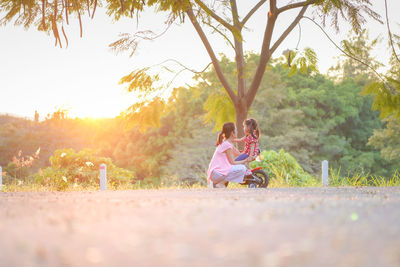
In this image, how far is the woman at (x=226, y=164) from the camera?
8898mm

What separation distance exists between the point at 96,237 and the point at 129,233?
0.57 feet

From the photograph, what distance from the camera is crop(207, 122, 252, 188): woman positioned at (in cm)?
890

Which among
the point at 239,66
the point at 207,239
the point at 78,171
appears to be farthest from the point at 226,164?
the point at 207,239

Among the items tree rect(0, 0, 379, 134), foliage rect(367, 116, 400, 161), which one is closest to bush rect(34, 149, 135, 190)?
tree rect(0, 0, 379, 134)

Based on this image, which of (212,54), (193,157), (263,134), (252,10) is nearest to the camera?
(212,54)

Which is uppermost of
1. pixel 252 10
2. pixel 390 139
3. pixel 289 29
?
pixel 252 10

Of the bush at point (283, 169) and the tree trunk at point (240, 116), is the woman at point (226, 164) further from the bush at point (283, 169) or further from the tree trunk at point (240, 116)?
the bush at point (283, 169)

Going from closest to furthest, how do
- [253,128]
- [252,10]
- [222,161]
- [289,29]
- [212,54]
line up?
[222,161], [253,128], [289,29], [212,54], [252,10]

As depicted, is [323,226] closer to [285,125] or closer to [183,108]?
[285,125]

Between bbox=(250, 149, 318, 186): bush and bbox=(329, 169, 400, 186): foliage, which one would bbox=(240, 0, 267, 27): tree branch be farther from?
bbox=(329, 169, 400, 186): foliage

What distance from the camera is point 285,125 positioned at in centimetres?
2873

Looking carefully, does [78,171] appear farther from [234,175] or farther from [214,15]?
[234,175]

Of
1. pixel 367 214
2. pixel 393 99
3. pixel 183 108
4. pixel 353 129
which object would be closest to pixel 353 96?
pixel 353 129

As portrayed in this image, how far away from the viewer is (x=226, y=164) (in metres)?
9.03
